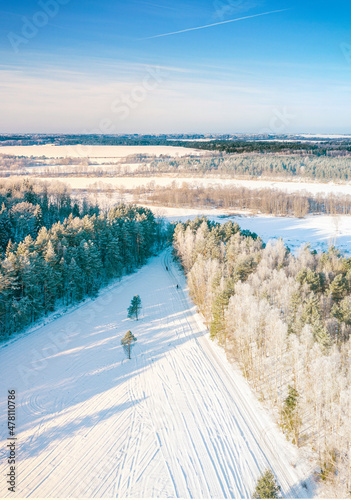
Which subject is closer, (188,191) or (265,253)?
(265,253)

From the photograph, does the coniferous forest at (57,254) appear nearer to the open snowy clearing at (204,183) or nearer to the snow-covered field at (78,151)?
the snow-covered field at (78,151)

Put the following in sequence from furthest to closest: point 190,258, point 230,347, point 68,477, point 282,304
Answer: point 190,258 → point 230,347 → point 282,304 → point 68,477

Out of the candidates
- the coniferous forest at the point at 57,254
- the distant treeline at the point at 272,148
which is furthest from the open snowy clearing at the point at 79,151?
the coniferous forest at the point at 57,254

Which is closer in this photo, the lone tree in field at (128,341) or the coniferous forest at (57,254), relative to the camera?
the lone tree in field at (128,341)

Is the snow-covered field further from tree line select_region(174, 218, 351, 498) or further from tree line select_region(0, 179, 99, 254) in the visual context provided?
tree line select_region(174, 218, 351, 498)

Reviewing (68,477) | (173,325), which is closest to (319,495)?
(68,477)

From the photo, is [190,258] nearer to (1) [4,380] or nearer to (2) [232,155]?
(1) [4,380]
